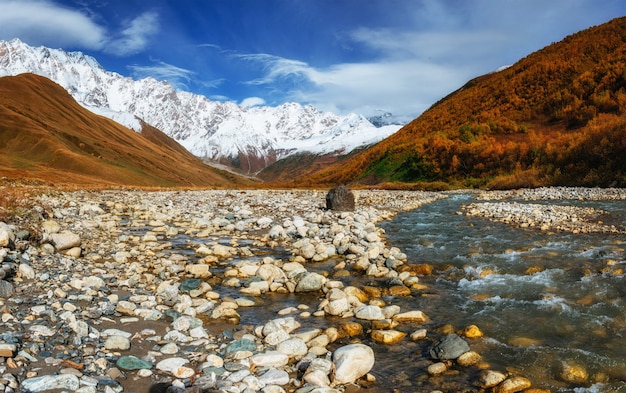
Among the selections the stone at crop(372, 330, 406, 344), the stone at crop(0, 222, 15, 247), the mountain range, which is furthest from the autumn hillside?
the stone at crop(0, 222, 15, 247)

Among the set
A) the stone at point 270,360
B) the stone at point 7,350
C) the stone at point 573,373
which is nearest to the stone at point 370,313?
the stone at point 270,360

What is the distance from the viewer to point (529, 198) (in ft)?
101

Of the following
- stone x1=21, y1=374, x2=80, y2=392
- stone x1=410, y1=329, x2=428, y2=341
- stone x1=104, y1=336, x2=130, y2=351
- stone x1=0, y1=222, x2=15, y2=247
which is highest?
stone x1=0, y1=222, x2=15, y2=247

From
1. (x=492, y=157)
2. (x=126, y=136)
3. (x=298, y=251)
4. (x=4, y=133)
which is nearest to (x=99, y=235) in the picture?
(x=298, y=251)

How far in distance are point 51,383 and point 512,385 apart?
18.9 feet

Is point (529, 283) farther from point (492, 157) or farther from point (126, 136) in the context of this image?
point (126, 136)

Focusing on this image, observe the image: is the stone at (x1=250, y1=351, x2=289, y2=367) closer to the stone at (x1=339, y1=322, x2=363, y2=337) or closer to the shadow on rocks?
the shadow on rocks

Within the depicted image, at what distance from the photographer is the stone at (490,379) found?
5488mm

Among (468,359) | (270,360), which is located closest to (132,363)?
(270,360)

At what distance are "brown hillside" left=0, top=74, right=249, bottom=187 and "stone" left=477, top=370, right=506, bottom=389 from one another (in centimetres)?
7367

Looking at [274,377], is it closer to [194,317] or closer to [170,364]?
[170,364]

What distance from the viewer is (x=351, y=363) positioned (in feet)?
18.5

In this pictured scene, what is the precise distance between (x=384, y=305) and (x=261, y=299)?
2.77m

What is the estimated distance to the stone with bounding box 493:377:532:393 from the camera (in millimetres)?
5324
